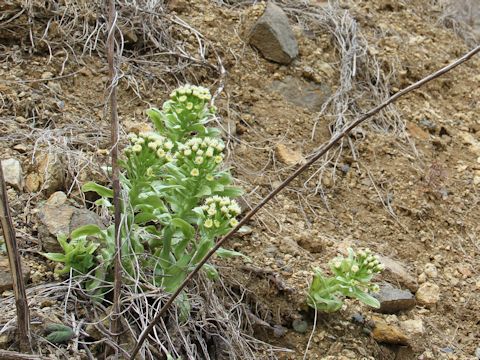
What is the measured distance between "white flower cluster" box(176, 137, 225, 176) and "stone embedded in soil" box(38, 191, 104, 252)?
1.56ft

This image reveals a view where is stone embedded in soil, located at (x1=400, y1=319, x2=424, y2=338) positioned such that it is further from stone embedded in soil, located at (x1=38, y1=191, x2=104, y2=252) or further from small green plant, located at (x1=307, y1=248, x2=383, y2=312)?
stone embedded in soil, located at (x1=38, y1=191, x2=104, y2=252)

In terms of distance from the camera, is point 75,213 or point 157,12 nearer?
point 75,213

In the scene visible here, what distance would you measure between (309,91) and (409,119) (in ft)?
2.31

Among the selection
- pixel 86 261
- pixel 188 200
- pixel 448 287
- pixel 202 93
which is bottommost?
pixel 448 287

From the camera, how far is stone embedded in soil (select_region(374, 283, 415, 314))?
289 centimetres

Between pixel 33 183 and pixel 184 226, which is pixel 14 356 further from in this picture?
pixel 33 183

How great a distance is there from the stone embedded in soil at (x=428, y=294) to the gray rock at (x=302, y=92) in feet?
4.51

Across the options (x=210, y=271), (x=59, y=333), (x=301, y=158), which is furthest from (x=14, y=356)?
(x=301, y=158)

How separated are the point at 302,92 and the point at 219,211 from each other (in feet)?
6.30

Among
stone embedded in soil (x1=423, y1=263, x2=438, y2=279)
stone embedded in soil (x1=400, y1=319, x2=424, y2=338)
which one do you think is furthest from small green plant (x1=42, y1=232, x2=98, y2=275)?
stone embedded in soil (x1=423, y1=263, x2=438, y2=279)

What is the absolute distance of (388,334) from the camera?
2.78m

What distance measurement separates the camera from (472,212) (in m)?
3.76

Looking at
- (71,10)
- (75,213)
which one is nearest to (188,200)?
(75,213)

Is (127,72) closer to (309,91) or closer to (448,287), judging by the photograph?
A: (309,91)
